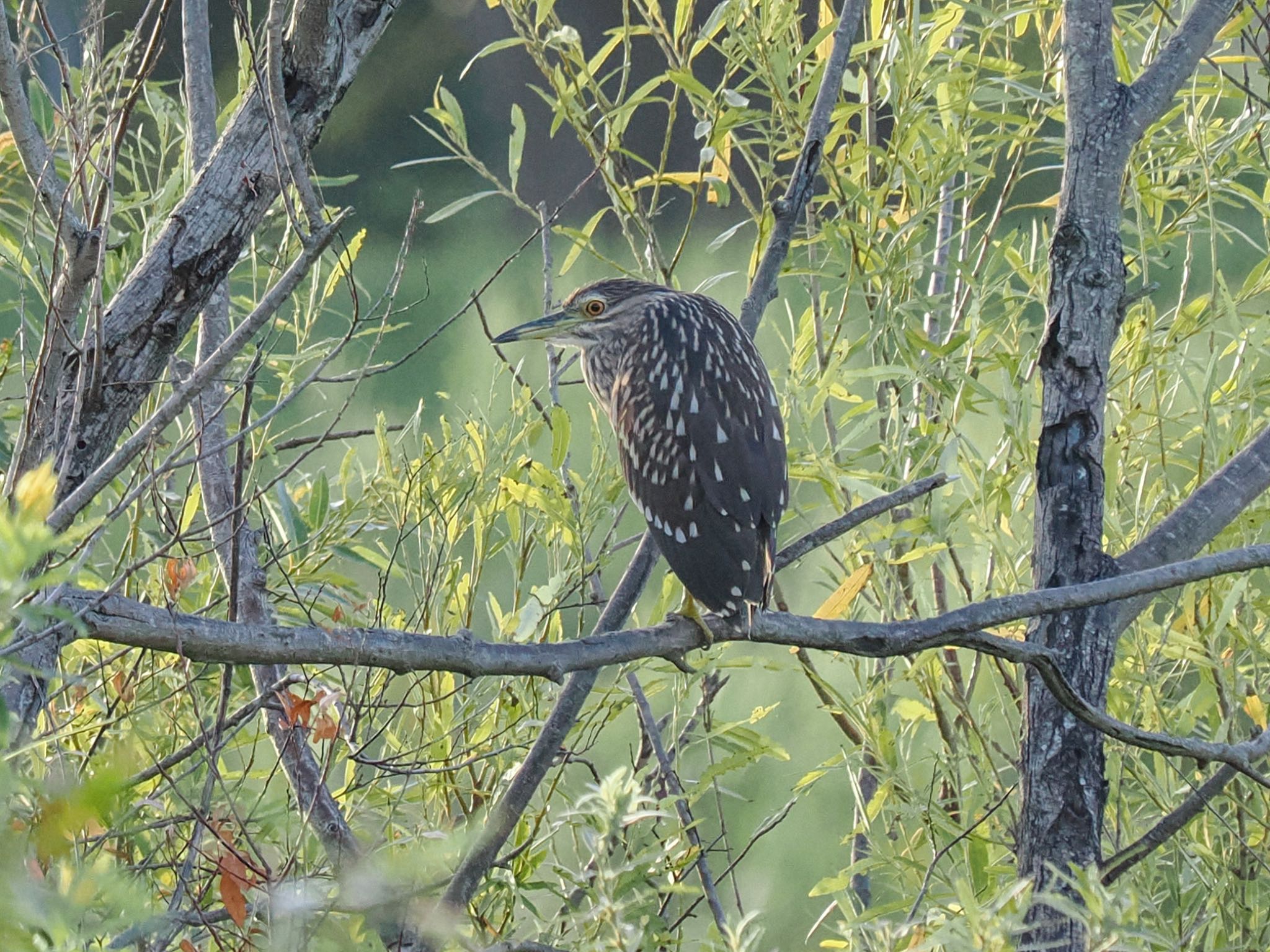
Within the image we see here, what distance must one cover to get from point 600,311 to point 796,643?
68cm

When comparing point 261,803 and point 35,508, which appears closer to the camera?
point 35,508

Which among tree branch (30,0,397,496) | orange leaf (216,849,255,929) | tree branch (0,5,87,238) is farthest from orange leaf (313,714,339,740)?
tree branch (0,5,87,238)

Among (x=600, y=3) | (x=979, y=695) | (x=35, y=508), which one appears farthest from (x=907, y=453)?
(x=600, y=3)

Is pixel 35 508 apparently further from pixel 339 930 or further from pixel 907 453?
pixel 907 453

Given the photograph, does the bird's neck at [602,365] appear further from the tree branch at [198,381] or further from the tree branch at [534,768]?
the tree branch at [198,381]

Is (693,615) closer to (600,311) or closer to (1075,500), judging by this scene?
(1075,500)

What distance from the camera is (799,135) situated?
127 cm

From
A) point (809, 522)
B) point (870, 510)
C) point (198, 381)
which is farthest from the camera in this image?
point (809, 522)

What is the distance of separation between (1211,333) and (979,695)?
0.55 metres

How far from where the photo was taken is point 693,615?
1.10m

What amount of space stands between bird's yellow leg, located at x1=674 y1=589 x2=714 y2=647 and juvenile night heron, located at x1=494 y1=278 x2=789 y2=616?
0.02 m

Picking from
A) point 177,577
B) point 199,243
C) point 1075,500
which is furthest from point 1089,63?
point 177,577

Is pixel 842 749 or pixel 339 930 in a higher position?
pixel 842 749

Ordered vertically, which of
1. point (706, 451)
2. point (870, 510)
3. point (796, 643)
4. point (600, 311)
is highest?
point (600, 311)
